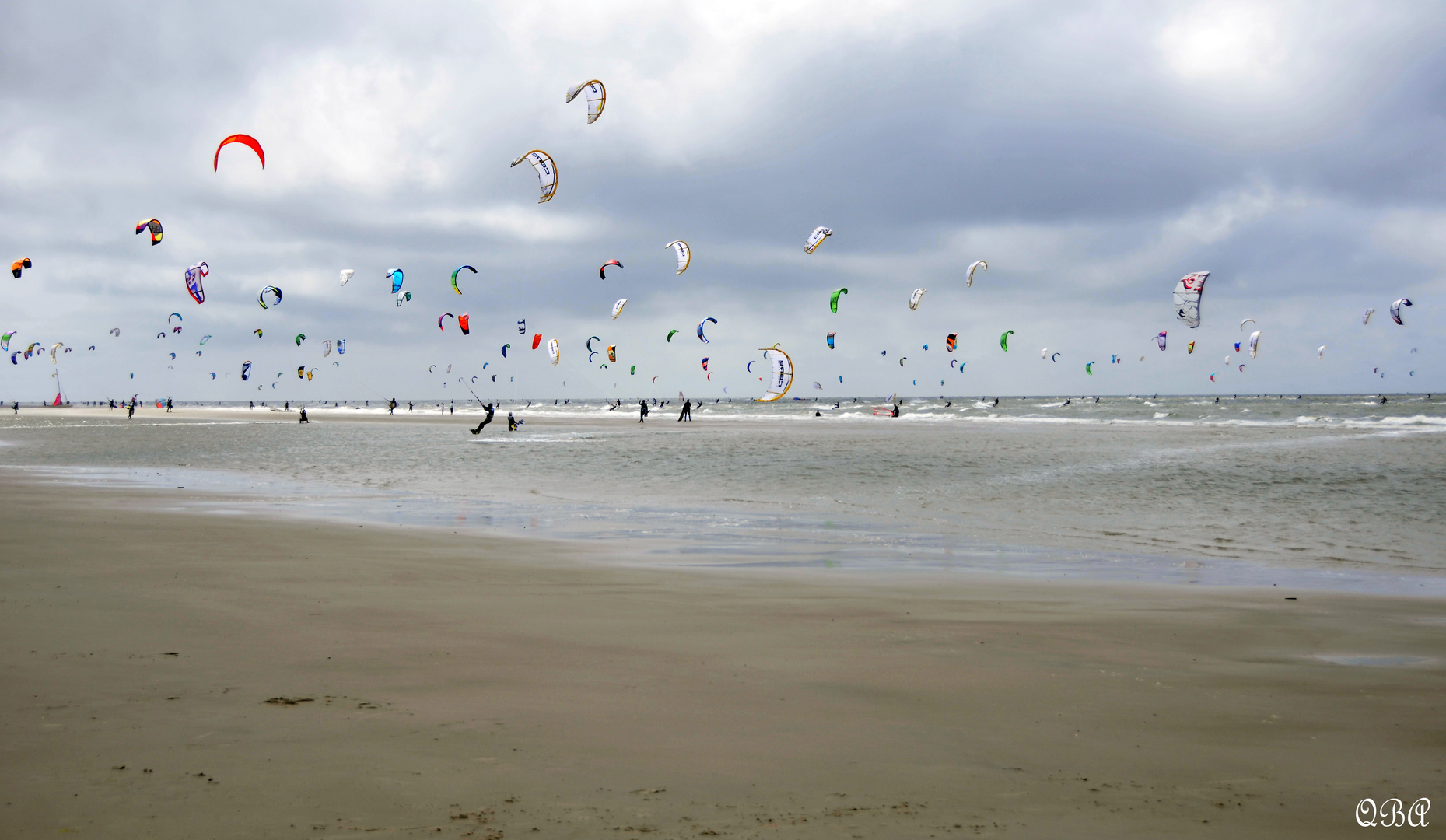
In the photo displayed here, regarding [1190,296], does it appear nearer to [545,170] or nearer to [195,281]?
[545,170]

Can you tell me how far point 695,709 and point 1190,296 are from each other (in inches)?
1114

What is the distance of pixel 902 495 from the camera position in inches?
754

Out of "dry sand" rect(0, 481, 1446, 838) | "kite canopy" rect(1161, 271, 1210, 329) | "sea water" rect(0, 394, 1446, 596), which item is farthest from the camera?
"kite canopy" rect(1161, 271, 1210, 329)

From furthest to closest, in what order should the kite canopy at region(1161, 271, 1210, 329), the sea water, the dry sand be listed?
the kite canopy at region(1161, 271, 1210, 329) < the sea water < the dry sand

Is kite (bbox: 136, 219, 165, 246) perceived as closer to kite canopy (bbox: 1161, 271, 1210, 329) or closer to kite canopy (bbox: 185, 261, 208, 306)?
kite canopy (bbox: 185, 261, 208, 306)

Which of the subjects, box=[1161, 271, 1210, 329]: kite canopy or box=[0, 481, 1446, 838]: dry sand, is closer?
box=[0, 481, 1446, 838]: dry sand

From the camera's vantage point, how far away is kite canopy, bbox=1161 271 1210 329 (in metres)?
27.5

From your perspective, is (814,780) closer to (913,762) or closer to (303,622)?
(913,762)

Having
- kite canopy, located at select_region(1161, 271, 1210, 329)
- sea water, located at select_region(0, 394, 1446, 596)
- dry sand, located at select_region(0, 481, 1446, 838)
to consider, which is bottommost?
sea water, located at select_region(0, 394, 1446, 596)

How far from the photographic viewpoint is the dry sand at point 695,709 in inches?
147

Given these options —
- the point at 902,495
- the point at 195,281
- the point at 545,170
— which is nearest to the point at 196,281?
the point at 195,281

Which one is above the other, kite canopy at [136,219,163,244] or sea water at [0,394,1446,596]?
kite canopy at [136,219,163,244]

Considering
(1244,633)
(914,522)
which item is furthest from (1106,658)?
(914,522)

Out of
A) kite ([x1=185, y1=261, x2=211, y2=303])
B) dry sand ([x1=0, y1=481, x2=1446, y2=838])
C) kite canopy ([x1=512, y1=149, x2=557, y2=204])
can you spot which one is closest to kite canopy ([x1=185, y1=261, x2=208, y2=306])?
kite ([x1=185, y1=261, x2=211, y2=303])
